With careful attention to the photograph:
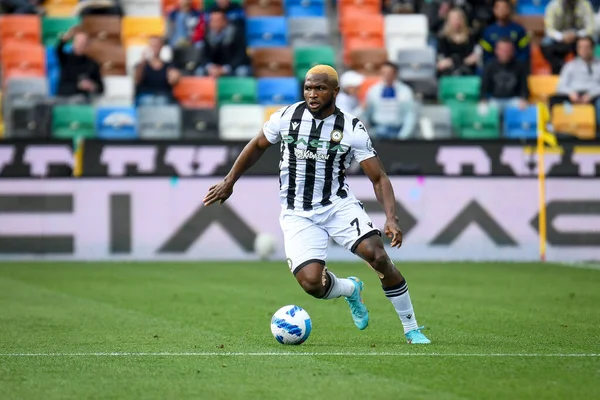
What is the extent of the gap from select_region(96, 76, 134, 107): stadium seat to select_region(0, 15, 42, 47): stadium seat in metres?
1.91

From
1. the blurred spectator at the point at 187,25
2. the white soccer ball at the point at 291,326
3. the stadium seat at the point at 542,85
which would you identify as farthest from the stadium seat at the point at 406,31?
the white soccer ball at the point at 291,326

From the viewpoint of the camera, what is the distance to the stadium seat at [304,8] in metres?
22.7

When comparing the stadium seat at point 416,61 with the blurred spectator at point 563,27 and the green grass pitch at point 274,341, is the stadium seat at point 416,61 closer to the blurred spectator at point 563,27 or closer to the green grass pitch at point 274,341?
the blurred spectator at point 563,27

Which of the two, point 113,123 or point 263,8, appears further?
point 263,8

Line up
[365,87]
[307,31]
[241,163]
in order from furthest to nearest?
[307,31], [365,87], [241,163]

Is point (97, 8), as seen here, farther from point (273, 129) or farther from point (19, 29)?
point (273, 129)

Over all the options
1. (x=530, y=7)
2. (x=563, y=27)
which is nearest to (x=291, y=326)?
(x=563, y=27)

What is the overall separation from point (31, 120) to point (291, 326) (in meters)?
11.1

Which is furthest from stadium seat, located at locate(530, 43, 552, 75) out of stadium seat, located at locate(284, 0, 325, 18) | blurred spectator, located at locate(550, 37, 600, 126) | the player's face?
the player's face

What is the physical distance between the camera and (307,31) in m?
22.4

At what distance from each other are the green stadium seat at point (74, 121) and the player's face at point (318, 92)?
10763 mm

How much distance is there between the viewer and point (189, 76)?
2084 centimetres

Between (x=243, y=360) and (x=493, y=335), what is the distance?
2.41m

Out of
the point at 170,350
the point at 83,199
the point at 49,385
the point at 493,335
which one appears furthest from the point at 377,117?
the point at 49,385
